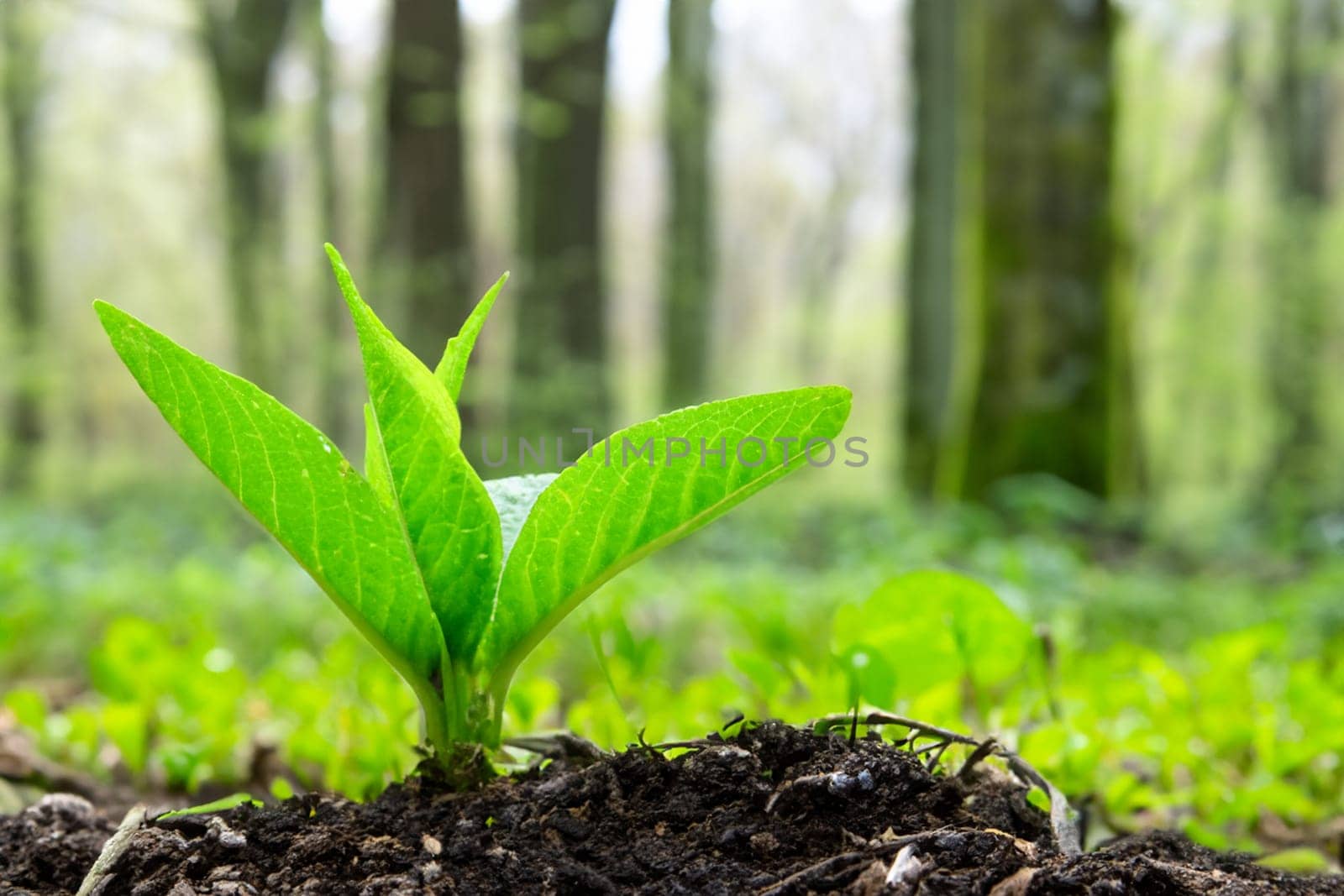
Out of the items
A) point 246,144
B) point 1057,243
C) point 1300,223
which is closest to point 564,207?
point 246,144

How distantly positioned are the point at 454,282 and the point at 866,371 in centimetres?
2937

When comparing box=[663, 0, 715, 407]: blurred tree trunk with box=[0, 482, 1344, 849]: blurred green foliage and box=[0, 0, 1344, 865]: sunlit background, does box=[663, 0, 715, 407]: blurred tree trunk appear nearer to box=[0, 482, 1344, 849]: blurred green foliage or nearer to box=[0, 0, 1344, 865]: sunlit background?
box=[0, 0, 1344, 865]: sunlit background

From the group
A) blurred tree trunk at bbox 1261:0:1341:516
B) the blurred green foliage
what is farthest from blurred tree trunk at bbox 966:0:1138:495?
blurred tree trunk at bbox 1261:0:1341:516

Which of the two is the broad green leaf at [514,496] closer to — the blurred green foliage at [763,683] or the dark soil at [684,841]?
the blurred green foliage at [763,683]

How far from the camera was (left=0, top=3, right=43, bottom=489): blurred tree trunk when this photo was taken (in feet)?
48.4

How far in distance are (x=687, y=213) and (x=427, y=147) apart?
15.0 ft

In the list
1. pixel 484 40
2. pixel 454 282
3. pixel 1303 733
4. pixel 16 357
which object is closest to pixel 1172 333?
pixel 484 40

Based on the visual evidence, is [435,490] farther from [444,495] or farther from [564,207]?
[564,207]

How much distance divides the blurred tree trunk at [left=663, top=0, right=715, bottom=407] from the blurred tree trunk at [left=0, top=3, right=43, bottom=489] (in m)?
8.20

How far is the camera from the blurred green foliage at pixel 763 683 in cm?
159

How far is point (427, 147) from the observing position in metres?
7.57

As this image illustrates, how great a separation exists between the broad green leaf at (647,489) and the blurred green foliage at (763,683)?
5.9 inches

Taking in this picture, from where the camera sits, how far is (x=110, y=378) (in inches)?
1160

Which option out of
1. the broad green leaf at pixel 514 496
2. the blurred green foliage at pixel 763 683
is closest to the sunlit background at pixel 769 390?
the blurred green foliage at pixel 763 683
